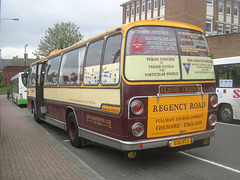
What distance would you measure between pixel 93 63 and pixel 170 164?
110 inches

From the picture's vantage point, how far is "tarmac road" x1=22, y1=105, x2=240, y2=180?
477 cm

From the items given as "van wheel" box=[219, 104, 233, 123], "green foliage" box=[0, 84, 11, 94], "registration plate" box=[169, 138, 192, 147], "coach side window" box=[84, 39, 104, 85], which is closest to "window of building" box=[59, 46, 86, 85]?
"coach side window" box=[84, 39, 104, 85]

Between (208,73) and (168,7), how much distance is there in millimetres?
32637

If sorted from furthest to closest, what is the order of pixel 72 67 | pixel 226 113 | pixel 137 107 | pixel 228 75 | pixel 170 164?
pixel 226 113 < pixel 228 75 < pixel 72 67 < pixel 170 164 < pixel 137 107

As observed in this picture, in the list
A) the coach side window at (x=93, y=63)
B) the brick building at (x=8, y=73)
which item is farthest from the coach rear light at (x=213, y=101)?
the brick building at (x=8, y=73)

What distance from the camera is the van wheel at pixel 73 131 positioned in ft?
21.8

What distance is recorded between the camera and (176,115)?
4922 mm

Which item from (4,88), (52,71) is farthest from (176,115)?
(4,88)

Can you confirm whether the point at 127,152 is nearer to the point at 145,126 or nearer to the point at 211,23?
the point at 145,126

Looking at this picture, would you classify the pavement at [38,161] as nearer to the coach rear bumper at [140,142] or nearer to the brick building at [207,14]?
the coach rear bumper at [140,142]

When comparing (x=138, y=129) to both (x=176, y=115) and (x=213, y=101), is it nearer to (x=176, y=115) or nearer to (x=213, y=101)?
(x=176, y=115)

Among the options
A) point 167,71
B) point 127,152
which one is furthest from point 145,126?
point 167,71

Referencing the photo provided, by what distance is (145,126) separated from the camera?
459cm

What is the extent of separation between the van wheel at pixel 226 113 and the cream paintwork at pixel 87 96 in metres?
7.71
